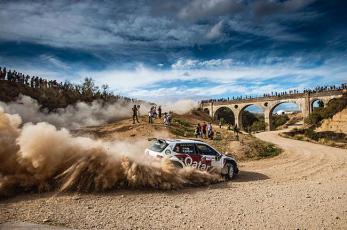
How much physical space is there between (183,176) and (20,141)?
5280mm

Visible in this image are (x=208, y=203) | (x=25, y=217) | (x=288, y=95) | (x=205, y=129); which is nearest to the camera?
(x=25, y=217)

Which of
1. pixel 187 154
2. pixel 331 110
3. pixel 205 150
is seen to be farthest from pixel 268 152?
pixel 331 110

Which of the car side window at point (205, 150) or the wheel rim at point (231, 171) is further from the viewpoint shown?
the wheel rim at point (231, 171)

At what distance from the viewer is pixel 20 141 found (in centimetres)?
888

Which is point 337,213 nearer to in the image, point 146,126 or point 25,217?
point 25,217

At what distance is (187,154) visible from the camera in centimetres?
1173

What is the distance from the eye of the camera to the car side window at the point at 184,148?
11623mm

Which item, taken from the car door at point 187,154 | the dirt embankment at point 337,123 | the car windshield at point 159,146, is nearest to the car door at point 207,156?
the car door at point 187,154

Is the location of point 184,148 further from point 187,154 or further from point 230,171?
point 230,171

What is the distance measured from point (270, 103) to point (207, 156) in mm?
61794

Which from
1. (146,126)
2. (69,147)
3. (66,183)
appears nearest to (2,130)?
(69,147)

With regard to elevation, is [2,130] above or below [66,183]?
above

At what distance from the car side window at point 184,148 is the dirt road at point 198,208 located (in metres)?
1.67

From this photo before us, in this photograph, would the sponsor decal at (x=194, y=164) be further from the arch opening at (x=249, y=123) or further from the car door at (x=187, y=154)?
the arch opening at (x=249, y=123)
